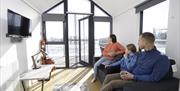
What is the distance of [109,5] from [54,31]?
2043 mm

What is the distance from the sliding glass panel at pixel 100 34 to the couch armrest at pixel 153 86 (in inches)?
148

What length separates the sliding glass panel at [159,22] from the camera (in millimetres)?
3092

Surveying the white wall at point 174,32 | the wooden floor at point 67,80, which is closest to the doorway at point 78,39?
the wooden floor at point 67,80

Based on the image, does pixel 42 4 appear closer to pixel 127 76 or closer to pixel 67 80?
pixel 67 80

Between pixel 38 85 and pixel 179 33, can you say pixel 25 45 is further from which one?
pixel 179 33

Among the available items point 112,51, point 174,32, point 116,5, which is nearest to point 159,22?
point 174,32

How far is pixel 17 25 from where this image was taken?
2.69 metres

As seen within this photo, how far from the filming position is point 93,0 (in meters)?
5.56

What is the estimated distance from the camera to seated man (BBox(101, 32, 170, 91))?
6.82 ft

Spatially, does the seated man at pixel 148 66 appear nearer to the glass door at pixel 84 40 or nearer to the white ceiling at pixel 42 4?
the white ceiling at pixel 42 4

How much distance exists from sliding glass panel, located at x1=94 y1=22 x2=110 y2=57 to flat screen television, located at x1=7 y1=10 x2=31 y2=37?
2.97m

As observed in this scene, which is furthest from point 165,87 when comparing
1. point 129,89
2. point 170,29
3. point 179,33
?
point 170,29

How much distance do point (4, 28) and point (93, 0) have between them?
374 cm

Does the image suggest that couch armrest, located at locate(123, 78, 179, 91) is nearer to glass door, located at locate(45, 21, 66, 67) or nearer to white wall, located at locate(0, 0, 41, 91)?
white wall, located at locate(0, 0, 41, 91)
